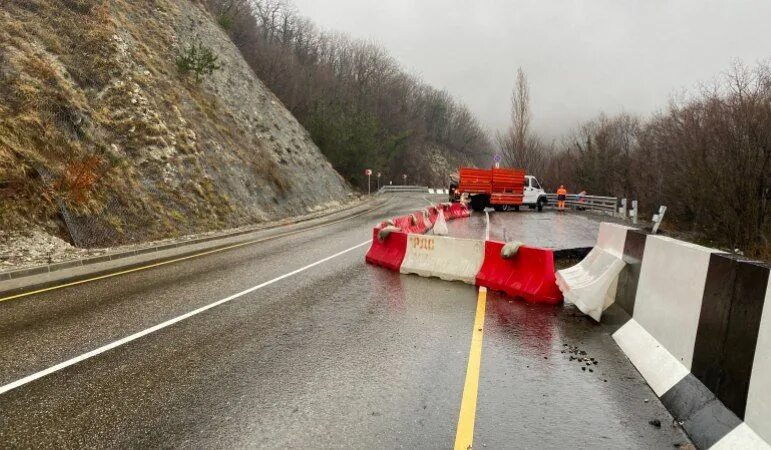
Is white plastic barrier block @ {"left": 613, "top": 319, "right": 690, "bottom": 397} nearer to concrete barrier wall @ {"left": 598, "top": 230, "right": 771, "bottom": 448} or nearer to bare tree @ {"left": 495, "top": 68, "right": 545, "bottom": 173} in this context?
concrete barrier wall @ {"left": 598, "top": 230, "right": 771, "bottom": 448}

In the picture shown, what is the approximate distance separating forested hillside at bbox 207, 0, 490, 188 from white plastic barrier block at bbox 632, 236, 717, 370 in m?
38.4

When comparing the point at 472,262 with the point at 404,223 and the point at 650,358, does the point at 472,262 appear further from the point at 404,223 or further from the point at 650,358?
the point at 404,223

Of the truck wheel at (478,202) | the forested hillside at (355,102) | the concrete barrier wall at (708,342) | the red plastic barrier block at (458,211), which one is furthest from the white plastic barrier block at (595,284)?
the forested hillside at (355,102)

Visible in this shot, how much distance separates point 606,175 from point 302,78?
36.0 metres

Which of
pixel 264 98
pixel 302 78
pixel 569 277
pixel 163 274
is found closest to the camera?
pixel 569 277

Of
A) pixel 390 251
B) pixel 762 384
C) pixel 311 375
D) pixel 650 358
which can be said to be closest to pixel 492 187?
pixel 390 251

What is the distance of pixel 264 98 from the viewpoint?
116 feet

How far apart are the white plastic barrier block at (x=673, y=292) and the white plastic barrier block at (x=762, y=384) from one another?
0.86m

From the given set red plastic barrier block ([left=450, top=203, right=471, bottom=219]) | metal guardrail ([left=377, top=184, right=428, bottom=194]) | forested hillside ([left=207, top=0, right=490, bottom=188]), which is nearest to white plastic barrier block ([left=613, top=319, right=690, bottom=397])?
red plastic barrier block ([left=450, top=203, right=471, bottom=219])

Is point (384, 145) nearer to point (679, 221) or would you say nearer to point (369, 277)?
point (679, 221)

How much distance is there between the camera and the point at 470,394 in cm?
416

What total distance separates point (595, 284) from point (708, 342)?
3.00m

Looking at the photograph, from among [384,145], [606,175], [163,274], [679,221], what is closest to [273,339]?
[163,274]

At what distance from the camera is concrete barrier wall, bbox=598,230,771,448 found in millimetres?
2986
